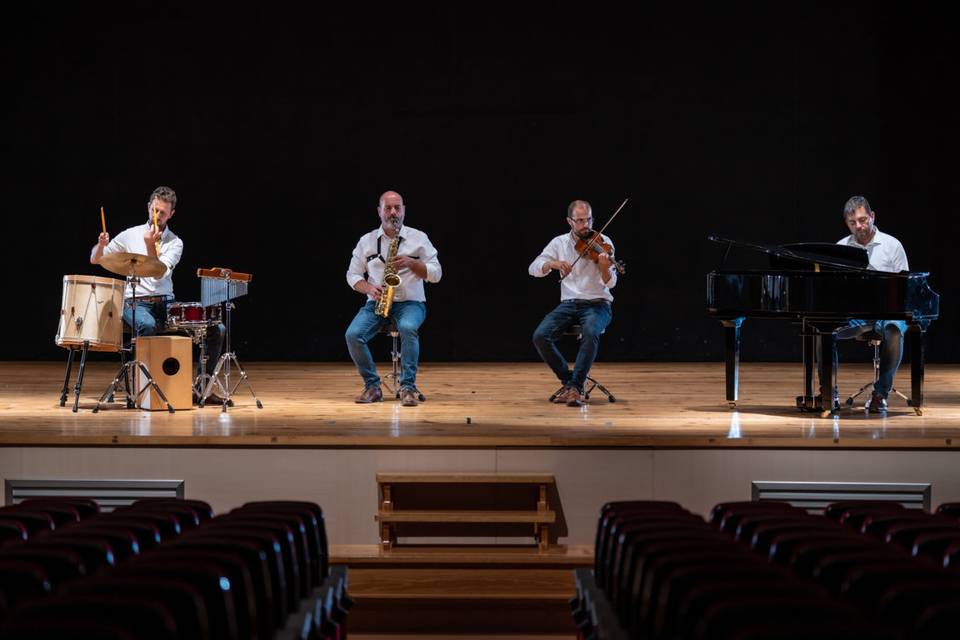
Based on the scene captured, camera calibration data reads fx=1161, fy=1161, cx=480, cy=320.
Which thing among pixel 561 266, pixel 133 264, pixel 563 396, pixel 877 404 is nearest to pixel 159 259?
pixel 133 264

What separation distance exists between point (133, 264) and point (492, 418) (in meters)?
2.09

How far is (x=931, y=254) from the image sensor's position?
32.5ft

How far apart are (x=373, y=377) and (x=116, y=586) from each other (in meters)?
4.84

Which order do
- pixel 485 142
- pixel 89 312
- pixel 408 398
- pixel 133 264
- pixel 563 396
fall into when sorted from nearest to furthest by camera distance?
1. pixel 133 264
2. pixel 89 312
3. pixel 408 398
4. pixel 563 396
5. pixel 485 142

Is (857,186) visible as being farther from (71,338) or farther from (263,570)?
(263,570)

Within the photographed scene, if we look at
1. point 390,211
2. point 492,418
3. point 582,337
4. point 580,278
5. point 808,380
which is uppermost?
point 390,211

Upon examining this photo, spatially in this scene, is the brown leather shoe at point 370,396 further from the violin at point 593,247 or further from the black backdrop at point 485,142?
the black backdrop at point 485,142

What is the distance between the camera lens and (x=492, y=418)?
234 inches

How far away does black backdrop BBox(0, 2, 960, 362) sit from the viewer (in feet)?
32.3

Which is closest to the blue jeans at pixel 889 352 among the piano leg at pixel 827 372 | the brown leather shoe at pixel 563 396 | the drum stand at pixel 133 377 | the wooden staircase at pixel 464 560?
the piano leg at pixel 827 372

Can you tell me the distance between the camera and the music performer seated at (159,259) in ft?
21.7

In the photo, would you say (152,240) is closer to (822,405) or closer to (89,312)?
(89,312)

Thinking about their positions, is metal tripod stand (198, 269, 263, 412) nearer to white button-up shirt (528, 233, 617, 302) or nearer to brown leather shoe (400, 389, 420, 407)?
brown leather shoe (400, 389, 420, 407)

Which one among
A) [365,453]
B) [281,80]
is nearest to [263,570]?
[365,453]
